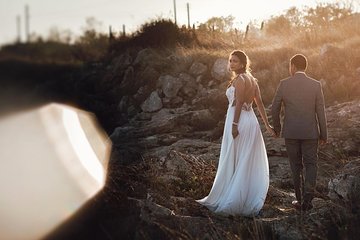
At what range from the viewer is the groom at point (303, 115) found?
288 inches

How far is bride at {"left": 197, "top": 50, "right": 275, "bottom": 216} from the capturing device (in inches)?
284

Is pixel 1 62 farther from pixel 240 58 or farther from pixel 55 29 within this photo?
pixel 240 58

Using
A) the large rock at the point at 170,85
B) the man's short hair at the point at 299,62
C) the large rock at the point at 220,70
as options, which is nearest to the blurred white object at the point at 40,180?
the man's short hair at the point at 299,62

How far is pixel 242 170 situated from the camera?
7301mm

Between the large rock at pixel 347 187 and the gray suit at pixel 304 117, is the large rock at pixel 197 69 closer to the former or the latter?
the gray suit at pixel 304 117

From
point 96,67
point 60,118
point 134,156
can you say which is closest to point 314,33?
point 96,67

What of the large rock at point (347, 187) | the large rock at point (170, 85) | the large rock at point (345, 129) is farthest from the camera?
the large rock at point (170, 85)

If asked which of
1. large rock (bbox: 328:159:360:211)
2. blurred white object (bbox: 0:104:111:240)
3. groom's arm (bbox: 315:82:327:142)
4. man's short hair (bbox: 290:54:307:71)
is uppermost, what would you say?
man's short hair (bbox: 290:54:307:71)

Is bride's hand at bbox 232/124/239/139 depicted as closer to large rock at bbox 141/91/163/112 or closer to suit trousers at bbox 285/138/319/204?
suit trousers at bbox 285/138/319/204

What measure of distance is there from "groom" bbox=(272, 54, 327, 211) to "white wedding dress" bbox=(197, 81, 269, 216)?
0.43 meters

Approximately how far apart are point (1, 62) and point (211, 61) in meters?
12.4

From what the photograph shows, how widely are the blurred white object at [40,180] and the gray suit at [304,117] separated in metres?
2.63

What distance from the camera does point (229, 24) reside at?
1168 inches

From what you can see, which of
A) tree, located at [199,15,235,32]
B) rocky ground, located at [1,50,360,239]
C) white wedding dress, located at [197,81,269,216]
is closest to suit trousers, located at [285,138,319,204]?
rocky ground, located at [1,50,360,239]
